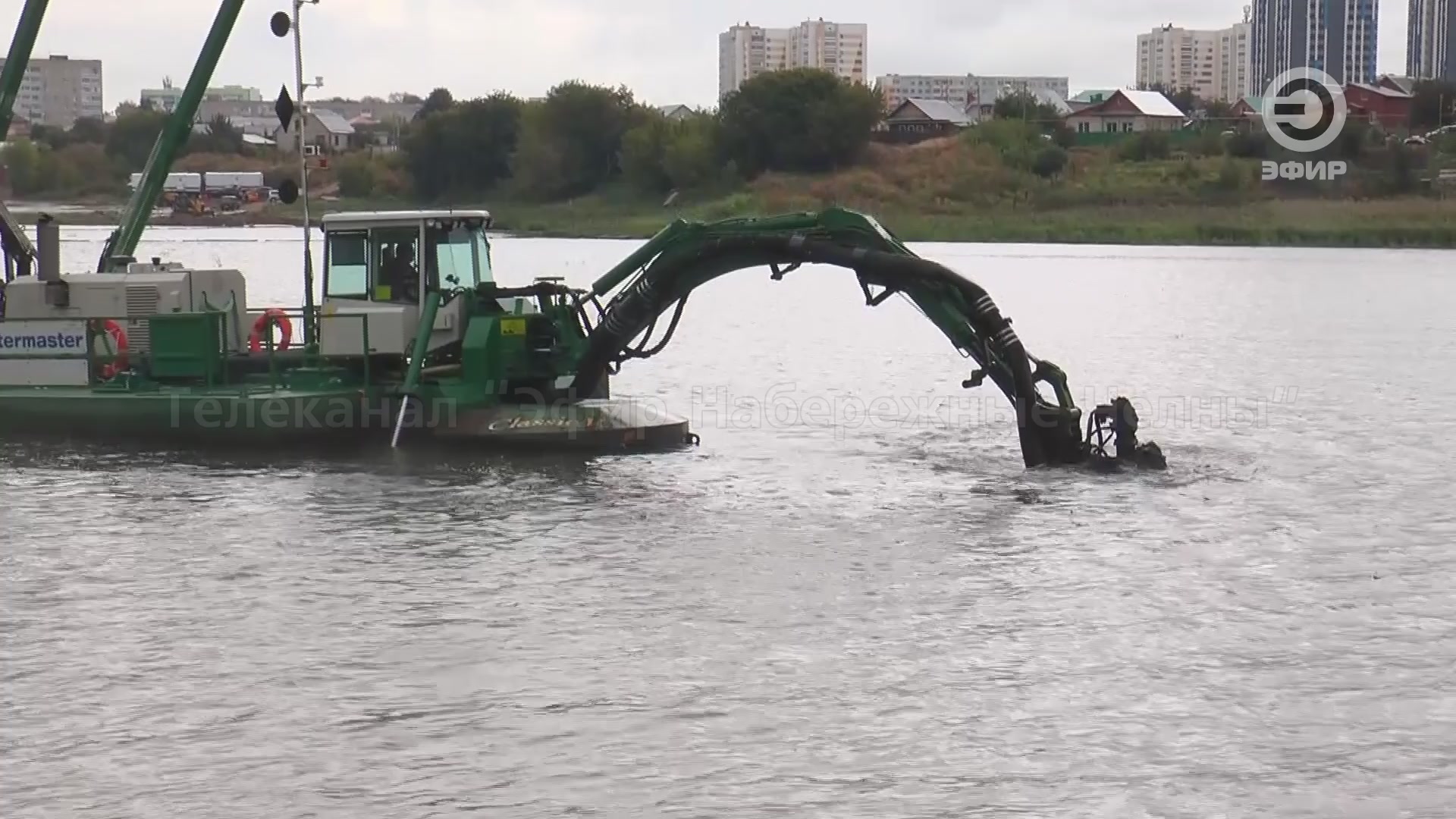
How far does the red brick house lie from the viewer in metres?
127

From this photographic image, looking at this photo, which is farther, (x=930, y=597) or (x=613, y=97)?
(x=613, y=97)

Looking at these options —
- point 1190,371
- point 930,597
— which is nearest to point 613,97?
point 1190,371

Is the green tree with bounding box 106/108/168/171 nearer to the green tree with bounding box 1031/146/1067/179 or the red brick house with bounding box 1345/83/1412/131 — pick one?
the green tree with bounding box 1031/146/1067/179

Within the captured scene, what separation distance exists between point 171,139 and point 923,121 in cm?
9782

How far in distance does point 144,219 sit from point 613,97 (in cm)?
8748

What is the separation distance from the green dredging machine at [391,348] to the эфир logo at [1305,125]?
73384mm

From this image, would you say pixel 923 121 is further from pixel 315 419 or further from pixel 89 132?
pixel 315 419

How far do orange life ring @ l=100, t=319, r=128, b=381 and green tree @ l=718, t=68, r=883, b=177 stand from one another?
75947 mm

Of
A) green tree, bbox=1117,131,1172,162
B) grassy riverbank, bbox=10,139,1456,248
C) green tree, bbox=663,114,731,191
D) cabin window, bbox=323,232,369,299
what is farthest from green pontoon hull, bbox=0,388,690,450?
green tree, bbox=1117,131,1172,162

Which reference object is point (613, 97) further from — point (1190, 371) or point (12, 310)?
point (12, 310)

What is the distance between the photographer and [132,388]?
2489 centimetres

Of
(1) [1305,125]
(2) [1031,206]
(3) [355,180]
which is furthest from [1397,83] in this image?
(3) [355,180]

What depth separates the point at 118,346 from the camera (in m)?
25.4

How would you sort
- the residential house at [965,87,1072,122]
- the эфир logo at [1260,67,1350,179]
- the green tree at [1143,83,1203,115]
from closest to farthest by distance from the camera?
the эфир logo at [1260,67,1350,179], the residential house at [965,87,1072,122], the green tree at [1143,83,1203,115]
